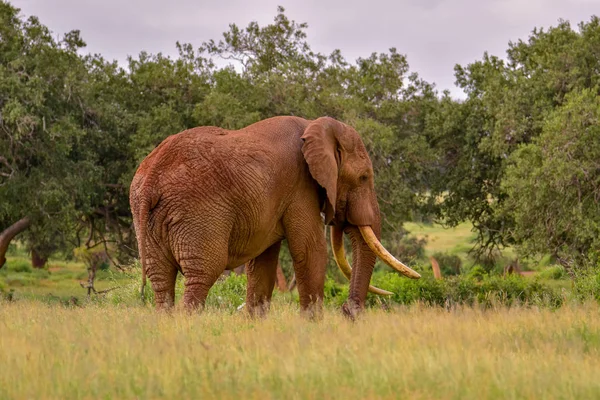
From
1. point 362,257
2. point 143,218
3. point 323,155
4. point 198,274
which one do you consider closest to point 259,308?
point 198,274

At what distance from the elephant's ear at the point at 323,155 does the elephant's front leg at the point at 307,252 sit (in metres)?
0.34

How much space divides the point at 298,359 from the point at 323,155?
4.69m

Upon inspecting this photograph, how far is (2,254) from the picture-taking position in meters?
25.0

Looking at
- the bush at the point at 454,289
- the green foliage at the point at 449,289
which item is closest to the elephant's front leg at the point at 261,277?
the green foliage at the point at 449,289

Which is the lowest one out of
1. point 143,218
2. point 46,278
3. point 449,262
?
point 46,278

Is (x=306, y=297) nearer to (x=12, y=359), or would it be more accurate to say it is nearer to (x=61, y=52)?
(x=12, y=359)

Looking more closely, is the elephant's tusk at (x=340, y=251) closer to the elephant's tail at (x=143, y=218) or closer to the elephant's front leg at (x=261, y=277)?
the elephant's front leg at (x=261, y=277)

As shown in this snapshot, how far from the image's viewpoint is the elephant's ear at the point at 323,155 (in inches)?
416

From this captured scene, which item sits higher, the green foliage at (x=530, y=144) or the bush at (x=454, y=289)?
the green foliage at (x=530, y=144)

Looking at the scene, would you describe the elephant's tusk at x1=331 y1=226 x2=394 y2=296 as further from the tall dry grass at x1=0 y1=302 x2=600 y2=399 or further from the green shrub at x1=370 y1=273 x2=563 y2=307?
the green shrub at x1=370 y1=273 x2=563 y2=307

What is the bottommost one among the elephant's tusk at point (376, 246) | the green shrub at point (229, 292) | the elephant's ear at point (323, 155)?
the green shrub at point (229, 292)

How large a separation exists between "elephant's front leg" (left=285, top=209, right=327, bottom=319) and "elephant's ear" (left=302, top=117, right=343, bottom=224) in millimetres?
338

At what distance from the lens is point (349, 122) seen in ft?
83.6

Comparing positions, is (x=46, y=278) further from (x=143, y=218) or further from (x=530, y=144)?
(x=143, y=218)
